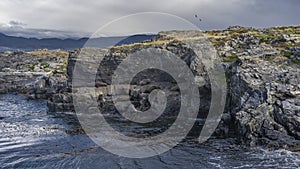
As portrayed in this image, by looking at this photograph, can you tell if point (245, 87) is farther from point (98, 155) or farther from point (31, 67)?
point (31, 67)

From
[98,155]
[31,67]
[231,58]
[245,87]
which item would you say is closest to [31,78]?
[31,67]

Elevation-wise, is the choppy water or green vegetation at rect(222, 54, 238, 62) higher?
green vegetation at rect(222, 54, 238, 62)

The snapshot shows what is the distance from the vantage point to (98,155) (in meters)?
37.2

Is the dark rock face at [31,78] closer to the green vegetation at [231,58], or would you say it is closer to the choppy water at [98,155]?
the choppy water at [98,155]

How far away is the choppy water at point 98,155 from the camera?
33500mm

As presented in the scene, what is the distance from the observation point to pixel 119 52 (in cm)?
9306

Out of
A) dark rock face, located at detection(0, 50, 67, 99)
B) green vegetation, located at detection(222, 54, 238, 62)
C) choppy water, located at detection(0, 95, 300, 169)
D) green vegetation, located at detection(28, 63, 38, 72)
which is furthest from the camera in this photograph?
green vegetation, located at detection(28, 63, 38, 72)

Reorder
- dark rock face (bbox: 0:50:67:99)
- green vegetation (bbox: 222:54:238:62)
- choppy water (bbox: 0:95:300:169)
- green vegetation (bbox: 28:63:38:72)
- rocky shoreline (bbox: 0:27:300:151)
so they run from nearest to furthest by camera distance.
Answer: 1. choppy water (bbox: 0:95:300:169)
2. rocky shoreline (bbox: 0:27:300:151)
3. green vegetation (bbox: 222:54:238:62)
4. dark rock face (bbox: 0:50:67:99)
5. green vegetation (bbox: 28:63:38:72)

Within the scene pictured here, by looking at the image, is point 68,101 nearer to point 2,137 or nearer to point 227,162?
point 2,137

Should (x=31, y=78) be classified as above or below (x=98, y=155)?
above


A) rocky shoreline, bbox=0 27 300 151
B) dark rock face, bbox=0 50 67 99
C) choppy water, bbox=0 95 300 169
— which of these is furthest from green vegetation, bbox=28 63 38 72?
choppy water, bbox=0 95 300 169

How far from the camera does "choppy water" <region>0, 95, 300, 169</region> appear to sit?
33500 mm

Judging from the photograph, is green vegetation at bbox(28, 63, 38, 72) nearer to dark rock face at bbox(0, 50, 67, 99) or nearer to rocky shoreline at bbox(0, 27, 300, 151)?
dark rock face at bbox(0, 50, 67, 99)

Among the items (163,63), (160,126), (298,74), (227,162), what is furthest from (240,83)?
(163,63)
